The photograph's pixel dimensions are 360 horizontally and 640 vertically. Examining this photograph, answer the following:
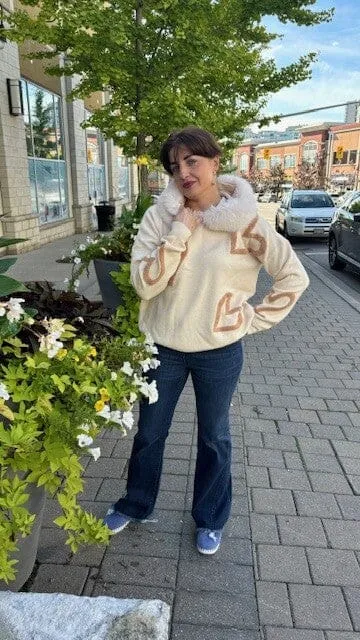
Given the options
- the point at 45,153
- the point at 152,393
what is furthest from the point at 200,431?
the point at 45,153

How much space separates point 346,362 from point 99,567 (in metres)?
3.70

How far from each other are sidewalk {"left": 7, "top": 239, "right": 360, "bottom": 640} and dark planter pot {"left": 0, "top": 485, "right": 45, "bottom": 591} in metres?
0.13

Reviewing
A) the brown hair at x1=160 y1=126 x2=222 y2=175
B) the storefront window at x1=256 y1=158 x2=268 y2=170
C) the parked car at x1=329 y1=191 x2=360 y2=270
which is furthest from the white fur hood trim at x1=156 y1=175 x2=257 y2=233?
the storefront window at x1=256 y1=158 x2=268 y2=170

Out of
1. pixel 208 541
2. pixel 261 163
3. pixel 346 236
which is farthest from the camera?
pixel 261 163

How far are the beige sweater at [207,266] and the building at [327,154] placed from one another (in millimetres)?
53518

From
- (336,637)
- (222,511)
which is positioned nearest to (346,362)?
(222,511)

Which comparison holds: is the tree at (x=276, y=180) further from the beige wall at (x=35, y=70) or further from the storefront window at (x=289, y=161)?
the beige wall at (x=35, y=70)

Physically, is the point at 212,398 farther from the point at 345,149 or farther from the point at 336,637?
the point at 345,149

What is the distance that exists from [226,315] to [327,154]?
223 ft

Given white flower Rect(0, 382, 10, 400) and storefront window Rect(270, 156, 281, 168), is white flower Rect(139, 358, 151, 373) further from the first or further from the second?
storefront window Rect(270, 156, 281, 168)

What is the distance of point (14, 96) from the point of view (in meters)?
11.0

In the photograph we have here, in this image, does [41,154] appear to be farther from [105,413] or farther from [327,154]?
[327,154]

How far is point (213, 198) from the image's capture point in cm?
211

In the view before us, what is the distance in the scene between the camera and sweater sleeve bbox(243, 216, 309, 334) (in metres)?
2.08
